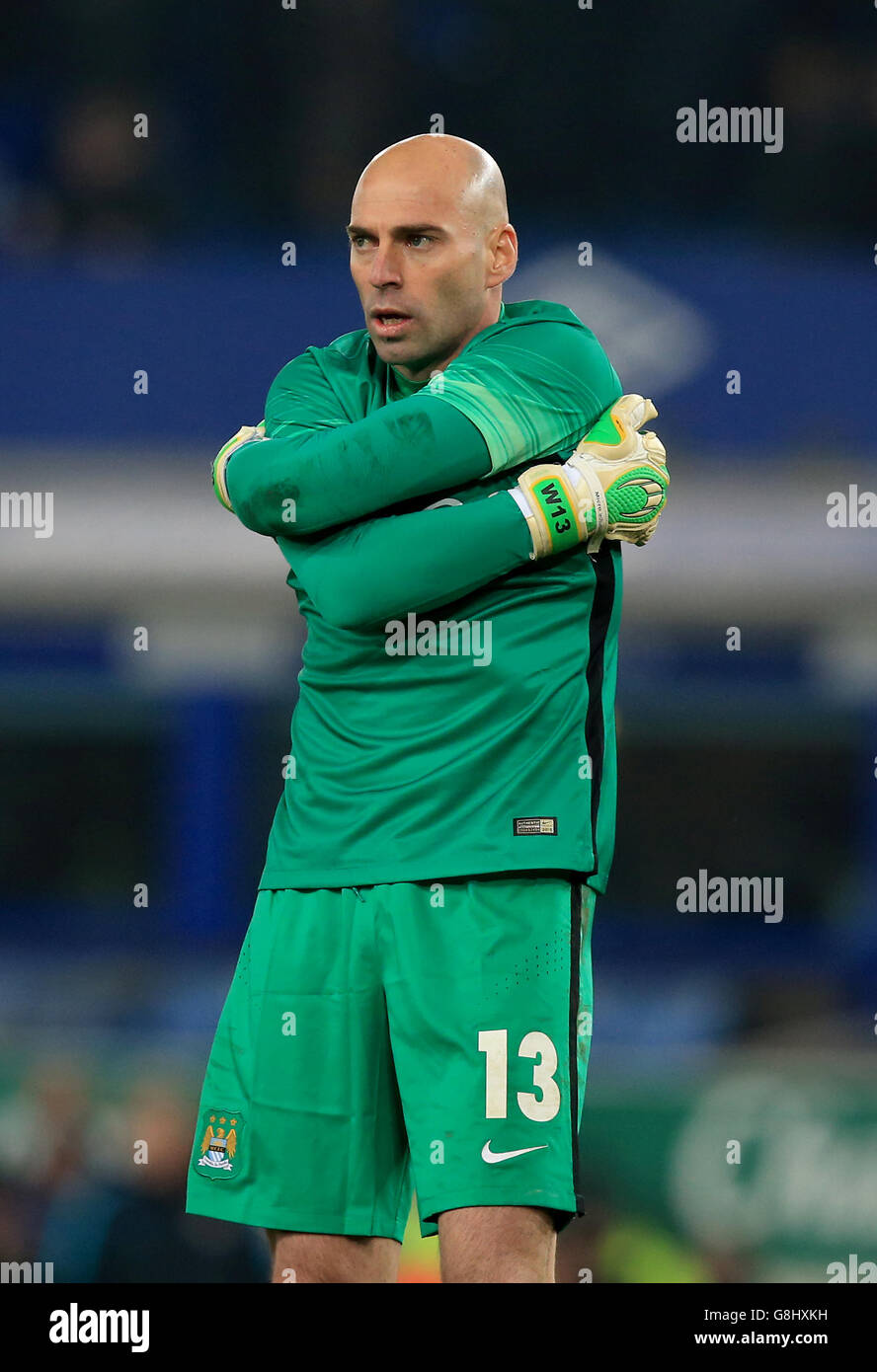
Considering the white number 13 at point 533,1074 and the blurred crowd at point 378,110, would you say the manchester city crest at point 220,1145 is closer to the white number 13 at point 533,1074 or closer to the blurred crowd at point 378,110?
the white number 13 at point 533,1074

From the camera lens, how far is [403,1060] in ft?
6.37

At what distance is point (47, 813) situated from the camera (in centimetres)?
461

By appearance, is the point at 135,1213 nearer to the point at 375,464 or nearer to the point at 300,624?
the point at 300,624

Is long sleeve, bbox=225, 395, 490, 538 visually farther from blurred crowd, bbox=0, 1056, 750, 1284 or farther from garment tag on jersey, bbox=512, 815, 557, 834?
blurred crowd, bbox=0, 1056, 750, 1284

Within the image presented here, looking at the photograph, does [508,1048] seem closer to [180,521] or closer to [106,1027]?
[106,1027]

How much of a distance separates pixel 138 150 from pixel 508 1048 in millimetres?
3589

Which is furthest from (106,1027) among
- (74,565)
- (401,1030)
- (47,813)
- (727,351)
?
(401,1030)

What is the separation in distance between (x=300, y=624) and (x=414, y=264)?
2.47m

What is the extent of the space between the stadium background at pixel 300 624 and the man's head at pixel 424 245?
7.79 feet

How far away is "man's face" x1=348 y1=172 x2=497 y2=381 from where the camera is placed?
203 centimetres

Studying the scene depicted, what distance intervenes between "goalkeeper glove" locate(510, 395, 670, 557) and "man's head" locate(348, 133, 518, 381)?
0.63 ft

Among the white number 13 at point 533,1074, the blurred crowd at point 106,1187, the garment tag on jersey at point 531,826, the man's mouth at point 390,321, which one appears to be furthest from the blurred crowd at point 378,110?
the white number 13 at point 533,1074

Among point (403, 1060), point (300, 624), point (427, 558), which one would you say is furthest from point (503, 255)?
point (300, 624)

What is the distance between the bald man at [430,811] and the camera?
192cm
